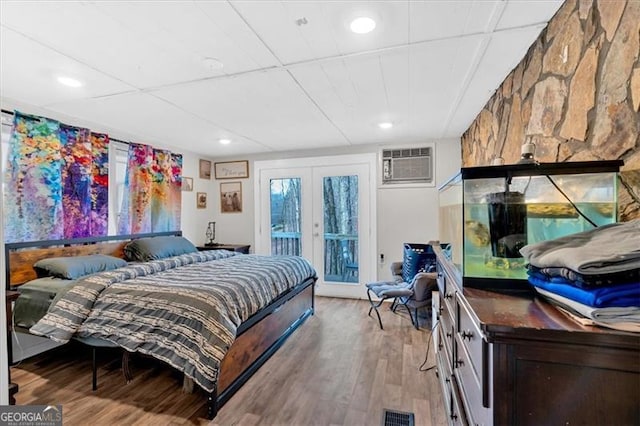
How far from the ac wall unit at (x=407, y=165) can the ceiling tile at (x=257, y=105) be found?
931 millimetres

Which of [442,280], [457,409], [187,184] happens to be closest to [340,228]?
[187,184]

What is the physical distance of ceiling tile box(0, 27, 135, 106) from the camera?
5.85 feet

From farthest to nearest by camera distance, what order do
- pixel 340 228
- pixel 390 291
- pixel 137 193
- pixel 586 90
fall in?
pixel 340 228
pixel 137 193
pixel 390 291
pixel 586 90

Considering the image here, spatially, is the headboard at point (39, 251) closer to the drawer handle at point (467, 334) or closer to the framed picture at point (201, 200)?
the framed picture at point (201, 200)

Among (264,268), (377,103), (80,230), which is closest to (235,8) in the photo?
(377,103)

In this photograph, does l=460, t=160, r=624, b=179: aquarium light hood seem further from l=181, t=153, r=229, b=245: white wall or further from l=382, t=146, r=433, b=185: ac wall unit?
l=181, t=153, r=229, b=245: white wall

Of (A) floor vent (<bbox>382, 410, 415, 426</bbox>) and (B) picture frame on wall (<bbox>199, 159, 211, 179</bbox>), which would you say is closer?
(A) floor vent (<bbox>382, 410, 415, 426</bbox>)

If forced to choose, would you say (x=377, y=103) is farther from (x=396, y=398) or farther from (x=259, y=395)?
(x=259, y=395)

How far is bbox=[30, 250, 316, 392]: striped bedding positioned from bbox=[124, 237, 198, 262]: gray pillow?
2.52 ft

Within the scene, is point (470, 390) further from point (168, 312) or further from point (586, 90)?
point (168, 312)

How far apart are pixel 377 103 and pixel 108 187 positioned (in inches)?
125

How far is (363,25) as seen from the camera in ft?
5.30

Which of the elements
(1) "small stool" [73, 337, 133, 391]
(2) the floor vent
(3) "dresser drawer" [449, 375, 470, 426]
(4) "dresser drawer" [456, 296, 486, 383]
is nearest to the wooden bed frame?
(1) "small stool" [73, 337, 133, 391]

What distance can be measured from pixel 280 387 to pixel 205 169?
3.98 metres
